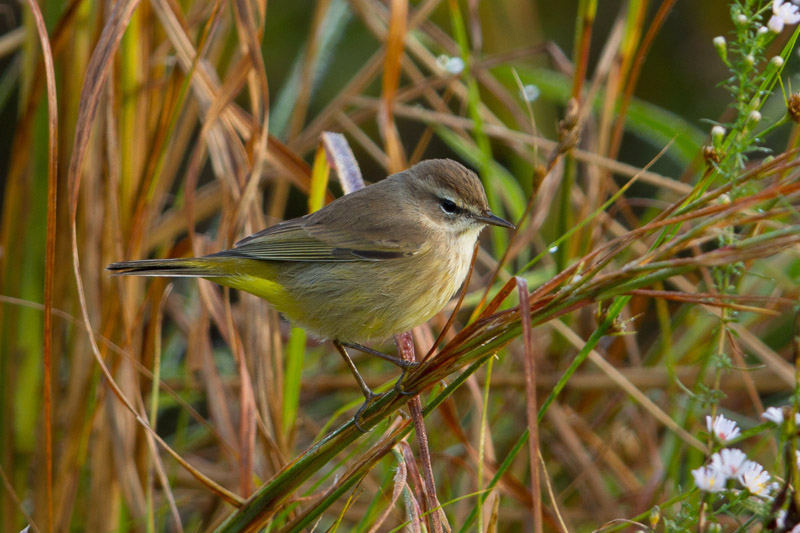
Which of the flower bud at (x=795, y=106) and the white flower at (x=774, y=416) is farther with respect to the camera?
the flower bud at (x=795, y=106)

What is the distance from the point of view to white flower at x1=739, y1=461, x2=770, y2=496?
1.30 m

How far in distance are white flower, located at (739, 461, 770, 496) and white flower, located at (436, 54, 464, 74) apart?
2.30m

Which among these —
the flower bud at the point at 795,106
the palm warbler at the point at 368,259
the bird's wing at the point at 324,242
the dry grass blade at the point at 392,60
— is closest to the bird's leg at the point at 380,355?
the palm warbler at the point at 368,259

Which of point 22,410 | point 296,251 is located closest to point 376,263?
point 296,251

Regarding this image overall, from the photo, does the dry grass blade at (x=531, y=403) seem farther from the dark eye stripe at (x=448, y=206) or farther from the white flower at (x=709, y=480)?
the dark eye stripe at (x=448, y=206)

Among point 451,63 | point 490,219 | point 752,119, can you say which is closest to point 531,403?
point 752,119

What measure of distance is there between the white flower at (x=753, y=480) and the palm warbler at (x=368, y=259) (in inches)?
52.2

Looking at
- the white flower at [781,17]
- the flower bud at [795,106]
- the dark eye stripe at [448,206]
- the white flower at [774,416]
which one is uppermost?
the white flower at [781,17]

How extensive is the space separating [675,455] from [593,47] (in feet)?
13.7

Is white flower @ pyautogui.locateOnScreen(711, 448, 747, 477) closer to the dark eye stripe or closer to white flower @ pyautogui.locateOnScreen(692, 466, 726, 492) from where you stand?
white flower @ pyautogui.locateOnScreen(692, 466, 726, 492)

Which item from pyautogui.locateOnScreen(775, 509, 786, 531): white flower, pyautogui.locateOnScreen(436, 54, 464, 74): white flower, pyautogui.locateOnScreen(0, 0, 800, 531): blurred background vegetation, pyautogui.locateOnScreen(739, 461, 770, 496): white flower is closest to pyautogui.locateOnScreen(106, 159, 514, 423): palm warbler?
pyautogui.locateOnScreen(0, 0, 800, 531): blurred background vegetation

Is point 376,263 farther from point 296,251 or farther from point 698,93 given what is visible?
point 698,93

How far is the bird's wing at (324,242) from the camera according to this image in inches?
111

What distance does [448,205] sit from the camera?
3.01 m
